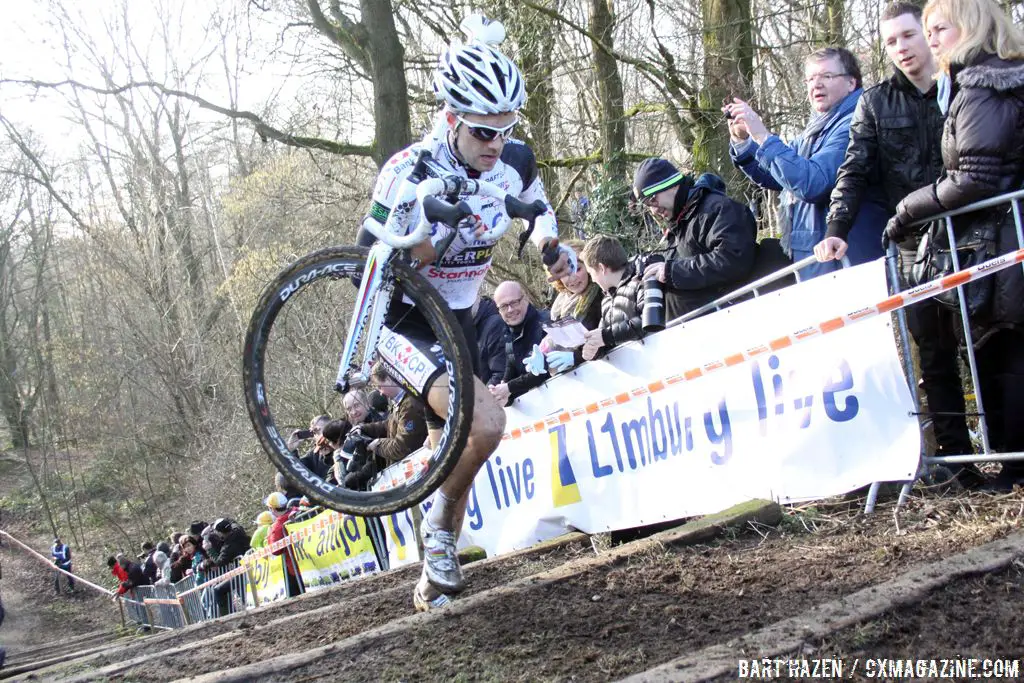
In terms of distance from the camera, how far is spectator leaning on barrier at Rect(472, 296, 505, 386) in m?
6.96


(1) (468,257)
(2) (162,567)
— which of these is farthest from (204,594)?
(1) (468,257)

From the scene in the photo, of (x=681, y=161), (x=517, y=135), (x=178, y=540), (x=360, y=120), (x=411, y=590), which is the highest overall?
(x=360, y=120)

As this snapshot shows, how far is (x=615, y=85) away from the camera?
43.6 feet

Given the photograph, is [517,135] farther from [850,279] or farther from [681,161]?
[850,279]

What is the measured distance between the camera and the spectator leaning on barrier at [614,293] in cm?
580

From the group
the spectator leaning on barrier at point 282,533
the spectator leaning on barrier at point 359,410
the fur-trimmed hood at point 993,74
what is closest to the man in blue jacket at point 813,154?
the fur-trimmed hood at point 993,74

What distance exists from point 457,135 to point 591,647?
2.23 m

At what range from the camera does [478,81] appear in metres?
3.92

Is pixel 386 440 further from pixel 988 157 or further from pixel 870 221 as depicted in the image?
pixel 988 157

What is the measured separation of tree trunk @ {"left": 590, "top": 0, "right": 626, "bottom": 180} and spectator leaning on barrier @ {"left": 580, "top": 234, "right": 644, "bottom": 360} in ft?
21.2

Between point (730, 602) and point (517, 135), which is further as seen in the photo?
point (517, 135)

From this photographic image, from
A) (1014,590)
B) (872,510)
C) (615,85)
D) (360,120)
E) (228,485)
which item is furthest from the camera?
(228,485)

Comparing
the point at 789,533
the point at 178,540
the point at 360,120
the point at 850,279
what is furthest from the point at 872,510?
the point at 360,120

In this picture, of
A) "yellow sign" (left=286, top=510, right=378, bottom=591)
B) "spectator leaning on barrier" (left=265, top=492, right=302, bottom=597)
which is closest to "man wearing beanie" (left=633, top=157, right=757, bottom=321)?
"yellow sign" (left=286, top=510, right=378, bottom=591)
